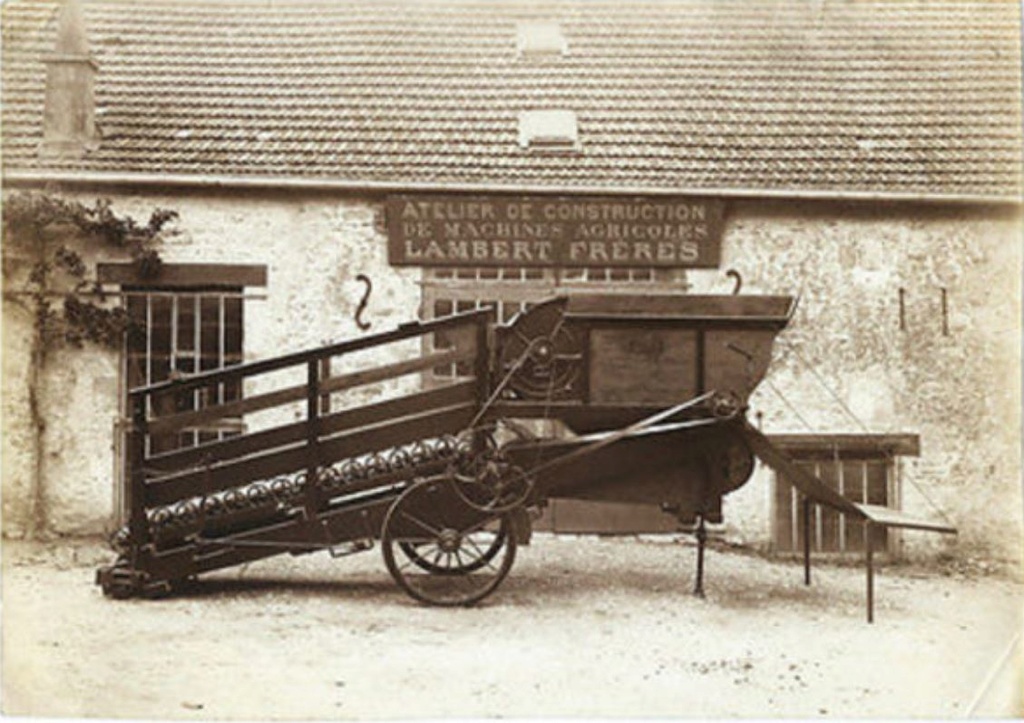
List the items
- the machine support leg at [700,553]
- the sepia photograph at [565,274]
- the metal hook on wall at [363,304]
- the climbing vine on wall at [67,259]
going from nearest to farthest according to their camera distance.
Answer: the sepia photograph at [565,274]
the machine support leg at [700,553]
the climbing vine on wall at [67,259]
the metal hook on wall at [363,304]

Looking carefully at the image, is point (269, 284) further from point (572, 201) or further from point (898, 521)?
point (898, 521)

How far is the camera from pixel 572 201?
30.2 ft

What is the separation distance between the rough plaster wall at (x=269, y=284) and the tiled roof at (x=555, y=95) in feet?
1.12

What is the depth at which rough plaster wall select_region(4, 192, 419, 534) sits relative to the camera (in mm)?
8961

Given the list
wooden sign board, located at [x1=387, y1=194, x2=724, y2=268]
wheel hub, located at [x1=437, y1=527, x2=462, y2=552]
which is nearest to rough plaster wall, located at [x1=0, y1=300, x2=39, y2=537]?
wooden sign board, located at [x1=387, y1=194, x2=724, y2=268]

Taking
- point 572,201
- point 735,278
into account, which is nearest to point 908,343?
point 735,278

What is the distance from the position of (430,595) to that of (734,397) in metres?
2.44

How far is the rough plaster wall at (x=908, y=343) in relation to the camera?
9227 mm

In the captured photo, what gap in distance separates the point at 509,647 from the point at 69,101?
6.38 meters

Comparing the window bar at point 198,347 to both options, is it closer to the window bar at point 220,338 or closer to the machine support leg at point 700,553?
the window bar at point 220,338

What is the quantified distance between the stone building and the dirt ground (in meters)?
1.28

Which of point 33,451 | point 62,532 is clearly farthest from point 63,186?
point 62,532

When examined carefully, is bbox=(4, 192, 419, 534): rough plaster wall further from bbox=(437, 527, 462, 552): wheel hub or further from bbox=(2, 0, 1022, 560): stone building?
bbox=(437, 527, 462, 552): wheel hub

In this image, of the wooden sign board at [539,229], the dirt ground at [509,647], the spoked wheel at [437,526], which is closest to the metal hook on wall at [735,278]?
the wooden sign board at [539,229]
